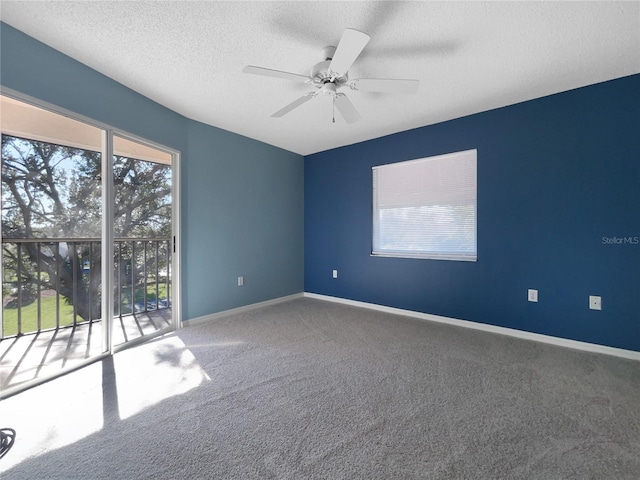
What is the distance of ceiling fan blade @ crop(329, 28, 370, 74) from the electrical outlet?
2844mm

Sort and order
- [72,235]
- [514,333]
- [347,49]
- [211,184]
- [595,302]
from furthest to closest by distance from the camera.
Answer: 1. [211,184]
2. [514,333]
3. [595,302]
4. [72,235]
5. [347,49]

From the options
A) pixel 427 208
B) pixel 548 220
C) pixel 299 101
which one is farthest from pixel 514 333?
pixel 299 101

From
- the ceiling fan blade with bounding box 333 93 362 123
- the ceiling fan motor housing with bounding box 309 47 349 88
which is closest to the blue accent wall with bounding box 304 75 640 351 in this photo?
the ceiling fan blade with bounding box 333 93 362 123

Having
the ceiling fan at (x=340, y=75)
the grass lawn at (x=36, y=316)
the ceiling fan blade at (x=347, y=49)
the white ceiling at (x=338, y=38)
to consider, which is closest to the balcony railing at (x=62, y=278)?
the grass lawn at (x=36, y=316)

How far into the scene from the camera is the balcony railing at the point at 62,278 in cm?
221

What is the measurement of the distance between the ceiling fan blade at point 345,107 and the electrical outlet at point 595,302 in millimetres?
2625

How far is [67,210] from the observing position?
228cm

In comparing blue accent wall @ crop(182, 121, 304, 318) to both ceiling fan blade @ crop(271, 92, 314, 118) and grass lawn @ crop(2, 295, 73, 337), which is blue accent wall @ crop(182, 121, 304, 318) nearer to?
grass lawn @ crop(2, 295, 73, 337)

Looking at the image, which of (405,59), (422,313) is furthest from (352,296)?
(405,59)

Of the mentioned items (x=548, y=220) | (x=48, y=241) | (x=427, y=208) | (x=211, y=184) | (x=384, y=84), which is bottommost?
(x=48, y=241)

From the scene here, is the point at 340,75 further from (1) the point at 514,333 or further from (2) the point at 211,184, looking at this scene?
(1) the point at 514,333

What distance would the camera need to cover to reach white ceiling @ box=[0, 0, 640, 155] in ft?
5.42

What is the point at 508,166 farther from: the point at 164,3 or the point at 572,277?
the point at 164,3

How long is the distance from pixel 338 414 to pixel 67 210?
2.55 metres
